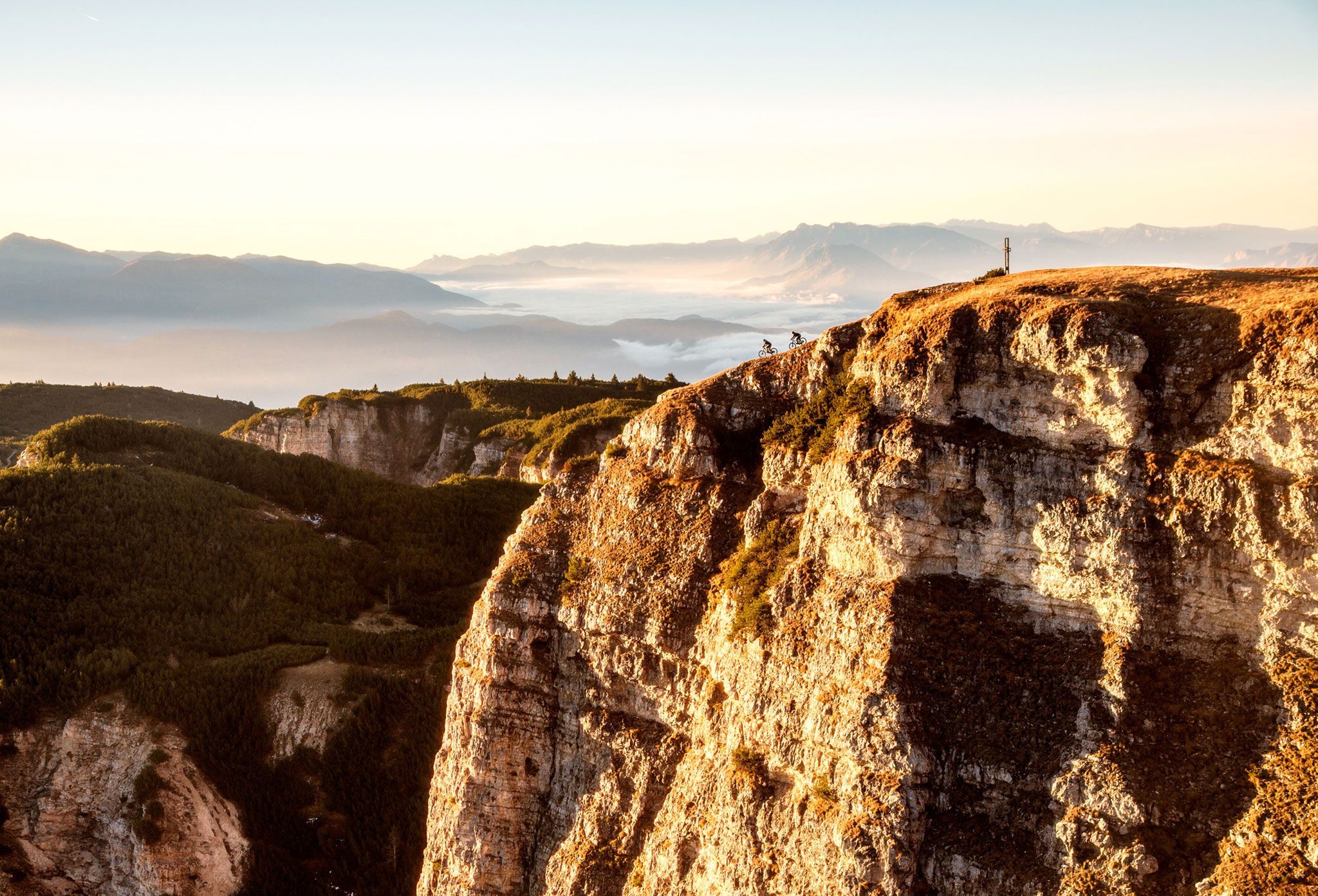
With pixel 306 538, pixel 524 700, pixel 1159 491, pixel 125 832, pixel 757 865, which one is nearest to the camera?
pixel 1159 491

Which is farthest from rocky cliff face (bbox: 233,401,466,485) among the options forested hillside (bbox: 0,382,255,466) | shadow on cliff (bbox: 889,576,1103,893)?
shadow on cliff (bbox: 889,576,1103,893)

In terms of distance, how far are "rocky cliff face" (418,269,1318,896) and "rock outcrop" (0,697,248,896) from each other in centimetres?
3009

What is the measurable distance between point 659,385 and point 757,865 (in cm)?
9102

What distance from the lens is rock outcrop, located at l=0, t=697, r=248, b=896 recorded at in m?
53.8

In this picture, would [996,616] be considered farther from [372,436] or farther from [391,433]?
[391,433]

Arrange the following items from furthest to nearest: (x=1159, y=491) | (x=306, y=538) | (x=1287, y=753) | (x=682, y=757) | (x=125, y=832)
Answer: (x=306, y=538)
(x=125, y=832)
(x=682, y=757)
(x=1159, y=491)
(x=1287, y=753)

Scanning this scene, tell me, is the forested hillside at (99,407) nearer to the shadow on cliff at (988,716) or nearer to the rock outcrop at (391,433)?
the rock outcrop at (391,433)

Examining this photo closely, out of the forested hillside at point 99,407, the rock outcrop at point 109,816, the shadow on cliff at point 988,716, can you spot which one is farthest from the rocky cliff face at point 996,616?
the forested hillside at point 99,407

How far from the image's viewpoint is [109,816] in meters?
54.5

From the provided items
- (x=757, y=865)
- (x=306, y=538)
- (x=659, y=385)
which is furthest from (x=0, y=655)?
(x=659, y=385)

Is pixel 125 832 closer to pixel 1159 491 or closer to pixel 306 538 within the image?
pixel 306 538

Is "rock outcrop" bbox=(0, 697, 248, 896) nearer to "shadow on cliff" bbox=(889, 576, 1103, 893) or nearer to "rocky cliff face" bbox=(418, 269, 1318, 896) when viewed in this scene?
"rocky cliff face" bbox=(418, 269, 1318, 896)

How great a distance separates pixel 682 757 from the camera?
3422 centimetres

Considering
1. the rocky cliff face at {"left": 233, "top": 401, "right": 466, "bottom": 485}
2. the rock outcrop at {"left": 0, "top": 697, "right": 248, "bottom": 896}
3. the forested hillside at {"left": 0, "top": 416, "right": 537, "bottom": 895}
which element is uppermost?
the rocky cliff face at {"left": 233, "top": 401, "right": 466, "bottom": 485}
